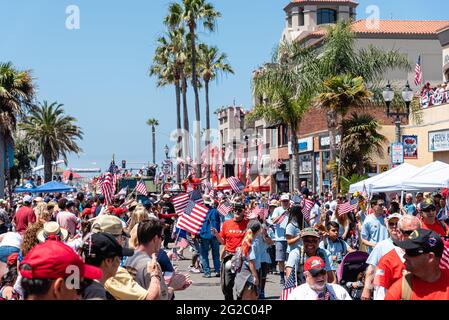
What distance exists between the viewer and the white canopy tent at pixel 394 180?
20.6 meters

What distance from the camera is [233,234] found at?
499 inches

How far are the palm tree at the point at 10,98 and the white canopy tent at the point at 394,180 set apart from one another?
62.5 feet

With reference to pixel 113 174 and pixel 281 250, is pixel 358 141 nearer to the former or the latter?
pixel 113 174

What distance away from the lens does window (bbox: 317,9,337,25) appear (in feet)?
244

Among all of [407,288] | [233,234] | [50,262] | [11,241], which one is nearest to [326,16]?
[233,234]

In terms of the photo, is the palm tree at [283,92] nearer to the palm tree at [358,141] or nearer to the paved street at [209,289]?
the palm tree at [358,141]

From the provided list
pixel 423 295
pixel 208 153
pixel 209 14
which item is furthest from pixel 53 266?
pixel 208 153

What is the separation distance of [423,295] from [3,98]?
3199cm

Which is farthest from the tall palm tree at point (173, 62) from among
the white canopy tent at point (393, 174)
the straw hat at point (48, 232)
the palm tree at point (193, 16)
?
the straw hat at point (48, 232)

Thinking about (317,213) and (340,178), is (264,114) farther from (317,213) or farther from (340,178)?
(317,213)

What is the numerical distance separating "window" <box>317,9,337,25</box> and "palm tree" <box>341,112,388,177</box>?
38665 mm

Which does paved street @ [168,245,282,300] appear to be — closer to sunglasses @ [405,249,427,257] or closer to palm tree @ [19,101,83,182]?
Result: sunglasses @ [405,249,427,257]

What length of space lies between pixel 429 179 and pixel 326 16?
5762cm

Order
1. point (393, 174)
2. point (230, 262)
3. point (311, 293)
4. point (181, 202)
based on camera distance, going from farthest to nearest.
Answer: point (393, 174)
point (181, 202)
point (230, 262)
point (311, 293)
